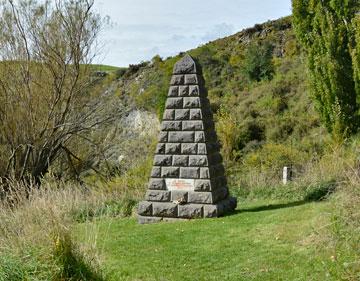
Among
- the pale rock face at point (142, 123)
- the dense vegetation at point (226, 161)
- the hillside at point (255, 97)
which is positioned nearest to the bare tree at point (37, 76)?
the dense vegetation at point (226, 161)

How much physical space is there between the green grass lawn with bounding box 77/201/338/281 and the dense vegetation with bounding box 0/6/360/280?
14 cm

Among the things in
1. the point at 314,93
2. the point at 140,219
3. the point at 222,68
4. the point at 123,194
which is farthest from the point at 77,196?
the point at 222,68

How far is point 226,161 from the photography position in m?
20.1

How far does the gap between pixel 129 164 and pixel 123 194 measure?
7697 millimetres

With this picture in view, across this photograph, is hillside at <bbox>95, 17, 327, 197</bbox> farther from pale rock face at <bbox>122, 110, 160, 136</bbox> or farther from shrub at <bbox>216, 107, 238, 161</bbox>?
pale rock face at <bbox>122, 110, 160, 136</bbox>

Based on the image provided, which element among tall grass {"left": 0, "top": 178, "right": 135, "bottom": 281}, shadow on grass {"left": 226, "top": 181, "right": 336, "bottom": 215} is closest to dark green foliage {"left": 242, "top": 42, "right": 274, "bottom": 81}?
shadow on grass {"left": 226, "top": 181, "right": 336, "bottom": 215}

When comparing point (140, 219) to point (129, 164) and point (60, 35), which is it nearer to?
point (60, 35)

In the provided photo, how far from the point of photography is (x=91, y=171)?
18.6 meters

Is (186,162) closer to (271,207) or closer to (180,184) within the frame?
(180,184)

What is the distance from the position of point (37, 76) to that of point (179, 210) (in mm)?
7448

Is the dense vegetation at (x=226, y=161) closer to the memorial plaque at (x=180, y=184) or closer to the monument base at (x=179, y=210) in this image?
the monument base at (x=179, y=210)

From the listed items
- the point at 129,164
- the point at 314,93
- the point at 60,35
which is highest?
the point at 60,35

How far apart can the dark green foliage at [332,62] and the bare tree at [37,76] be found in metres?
8.17

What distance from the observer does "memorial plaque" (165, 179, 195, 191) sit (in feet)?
33.5
